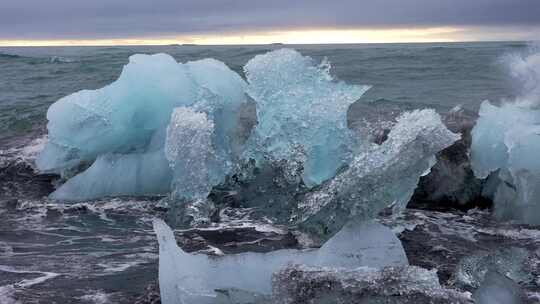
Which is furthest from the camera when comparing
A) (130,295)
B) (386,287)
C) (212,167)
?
(212,167)

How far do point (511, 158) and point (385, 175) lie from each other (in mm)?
1787

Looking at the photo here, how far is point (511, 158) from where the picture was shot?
18.9 feet

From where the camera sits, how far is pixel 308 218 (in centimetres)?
486

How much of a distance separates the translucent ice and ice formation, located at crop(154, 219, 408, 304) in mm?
2432

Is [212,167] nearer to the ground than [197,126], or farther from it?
nearer to the ground

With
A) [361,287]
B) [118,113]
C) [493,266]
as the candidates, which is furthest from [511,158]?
[118,113]

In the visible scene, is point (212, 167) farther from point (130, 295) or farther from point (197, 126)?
point (130, 295)

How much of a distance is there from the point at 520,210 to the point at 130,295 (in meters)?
3.40

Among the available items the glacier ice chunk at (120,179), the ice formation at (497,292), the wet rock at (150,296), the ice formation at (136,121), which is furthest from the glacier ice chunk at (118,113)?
the ice formation at (497,292)

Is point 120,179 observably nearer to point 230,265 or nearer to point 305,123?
point 305,123

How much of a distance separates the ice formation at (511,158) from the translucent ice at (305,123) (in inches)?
49.1

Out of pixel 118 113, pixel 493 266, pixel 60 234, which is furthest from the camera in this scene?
pixel 118 113

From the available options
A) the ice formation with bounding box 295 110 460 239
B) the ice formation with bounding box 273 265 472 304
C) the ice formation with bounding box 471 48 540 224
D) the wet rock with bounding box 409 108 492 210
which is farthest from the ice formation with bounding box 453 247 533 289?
the wet rock with bounding box 409 108 492 210

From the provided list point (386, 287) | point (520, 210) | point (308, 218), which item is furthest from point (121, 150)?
point (386, 287)
